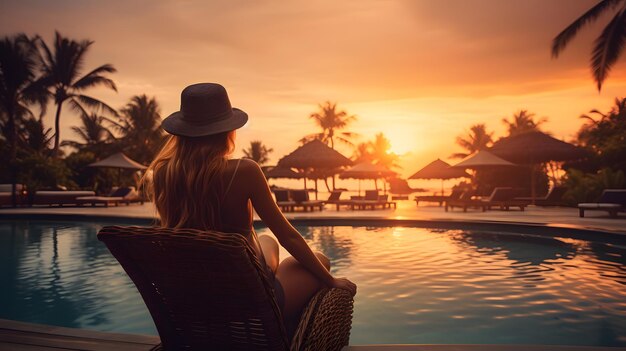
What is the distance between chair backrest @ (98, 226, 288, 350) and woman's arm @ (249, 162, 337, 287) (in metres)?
0.23

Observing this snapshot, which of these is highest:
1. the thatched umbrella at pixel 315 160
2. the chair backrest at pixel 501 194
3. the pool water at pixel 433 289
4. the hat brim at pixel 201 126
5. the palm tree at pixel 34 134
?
the palm tree at pixel 34 134

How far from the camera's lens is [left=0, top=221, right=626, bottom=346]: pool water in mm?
3990

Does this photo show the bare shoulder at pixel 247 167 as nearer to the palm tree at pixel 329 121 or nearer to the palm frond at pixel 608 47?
the palm frond at pixel 608 47

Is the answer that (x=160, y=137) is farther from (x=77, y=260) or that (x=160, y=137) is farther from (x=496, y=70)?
(x=77, y=260)

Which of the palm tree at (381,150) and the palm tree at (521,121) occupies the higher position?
the palm tree at (521,121)

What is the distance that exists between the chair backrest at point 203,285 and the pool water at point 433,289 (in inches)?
95.9

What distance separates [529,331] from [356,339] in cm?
145

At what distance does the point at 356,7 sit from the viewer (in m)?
14.0

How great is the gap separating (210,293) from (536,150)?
19239 mm

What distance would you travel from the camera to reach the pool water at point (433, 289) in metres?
3.99

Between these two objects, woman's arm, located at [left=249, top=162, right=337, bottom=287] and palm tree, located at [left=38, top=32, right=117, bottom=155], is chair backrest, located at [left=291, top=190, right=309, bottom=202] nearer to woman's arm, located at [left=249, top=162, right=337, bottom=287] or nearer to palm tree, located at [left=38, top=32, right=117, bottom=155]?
woman's arm, located at [left=249, top=162, right=337, bottom=287]

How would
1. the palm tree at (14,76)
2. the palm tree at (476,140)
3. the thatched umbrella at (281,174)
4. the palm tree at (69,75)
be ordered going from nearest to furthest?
1. the palm tree at (14,76)
2. the palm tree at (69,75)
3. the thatched umbrella at (281,174)
4. the palm tree at (476,140)

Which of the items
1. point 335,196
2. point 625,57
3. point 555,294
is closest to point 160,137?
point 335,196

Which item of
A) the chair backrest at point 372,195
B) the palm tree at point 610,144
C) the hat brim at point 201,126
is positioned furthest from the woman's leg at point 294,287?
the palm tree at point 610,144
